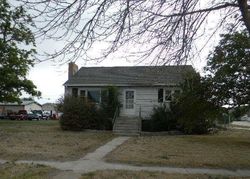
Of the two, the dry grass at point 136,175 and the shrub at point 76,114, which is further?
the shrub at point 76,114

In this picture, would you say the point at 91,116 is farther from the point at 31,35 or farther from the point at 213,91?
the point at 31,35

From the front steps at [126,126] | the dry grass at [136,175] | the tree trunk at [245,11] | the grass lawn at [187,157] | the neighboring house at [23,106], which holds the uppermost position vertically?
the neighboring house at [23,106]

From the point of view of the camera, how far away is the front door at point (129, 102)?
37250 mm

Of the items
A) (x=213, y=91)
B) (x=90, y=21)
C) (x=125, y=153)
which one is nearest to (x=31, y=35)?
(x=90, y=21)

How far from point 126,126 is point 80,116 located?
3.62 metres

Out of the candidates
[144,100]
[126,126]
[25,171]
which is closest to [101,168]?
[25,171]

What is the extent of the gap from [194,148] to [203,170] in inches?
309

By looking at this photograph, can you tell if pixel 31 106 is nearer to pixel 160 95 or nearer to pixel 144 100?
pixel 144 100

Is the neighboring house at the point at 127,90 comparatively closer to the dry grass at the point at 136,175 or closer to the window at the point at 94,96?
the window at the point at 94,96

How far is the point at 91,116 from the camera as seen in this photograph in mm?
34938

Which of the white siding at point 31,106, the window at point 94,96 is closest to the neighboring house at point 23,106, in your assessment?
the white siding at point 31,106

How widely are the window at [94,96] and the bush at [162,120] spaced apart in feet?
17.9

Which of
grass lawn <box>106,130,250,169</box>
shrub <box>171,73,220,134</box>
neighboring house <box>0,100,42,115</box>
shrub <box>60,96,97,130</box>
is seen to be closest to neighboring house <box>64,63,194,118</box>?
shrub <box>60,96,97,130</box>

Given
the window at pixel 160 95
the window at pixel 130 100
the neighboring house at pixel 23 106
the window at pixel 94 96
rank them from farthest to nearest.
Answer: the neighboring house at pixel 23 106
the window at pixel 94 96
the window at pixel 130 100
the window at pixel 160 95
